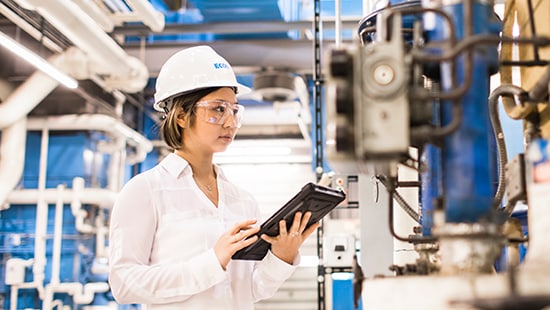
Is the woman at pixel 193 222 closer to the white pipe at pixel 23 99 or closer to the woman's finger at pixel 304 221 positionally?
the woman's finger at pixel 304 221

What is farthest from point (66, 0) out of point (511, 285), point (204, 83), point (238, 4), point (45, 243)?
point (511, 285)

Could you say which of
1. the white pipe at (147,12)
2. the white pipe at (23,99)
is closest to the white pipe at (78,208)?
the white pipe at (23,99)

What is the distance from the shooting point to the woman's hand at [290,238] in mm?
1651

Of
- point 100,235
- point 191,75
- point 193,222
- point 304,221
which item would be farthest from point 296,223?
point 100,235

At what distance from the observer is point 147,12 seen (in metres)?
4.41

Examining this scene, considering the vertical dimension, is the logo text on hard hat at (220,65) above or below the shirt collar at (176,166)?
above

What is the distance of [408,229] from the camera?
2133 millimetres

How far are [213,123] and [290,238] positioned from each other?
1.26 feet

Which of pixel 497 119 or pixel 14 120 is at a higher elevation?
pixel 14 120

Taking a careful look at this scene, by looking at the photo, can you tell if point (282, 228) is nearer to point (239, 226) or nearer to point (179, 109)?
point (239, 226)

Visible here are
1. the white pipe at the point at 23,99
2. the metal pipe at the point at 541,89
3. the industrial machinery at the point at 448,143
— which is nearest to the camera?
the industrial machinery at the point at 448,143

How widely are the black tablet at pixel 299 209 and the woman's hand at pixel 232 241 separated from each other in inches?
1.9

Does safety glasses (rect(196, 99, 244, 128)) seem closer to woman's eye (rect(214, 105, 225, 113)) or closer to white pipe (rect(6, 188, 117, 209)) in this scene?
woman's eye (rect(214, 105, 225, 113))

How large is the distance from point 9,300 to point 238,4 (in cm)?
362
